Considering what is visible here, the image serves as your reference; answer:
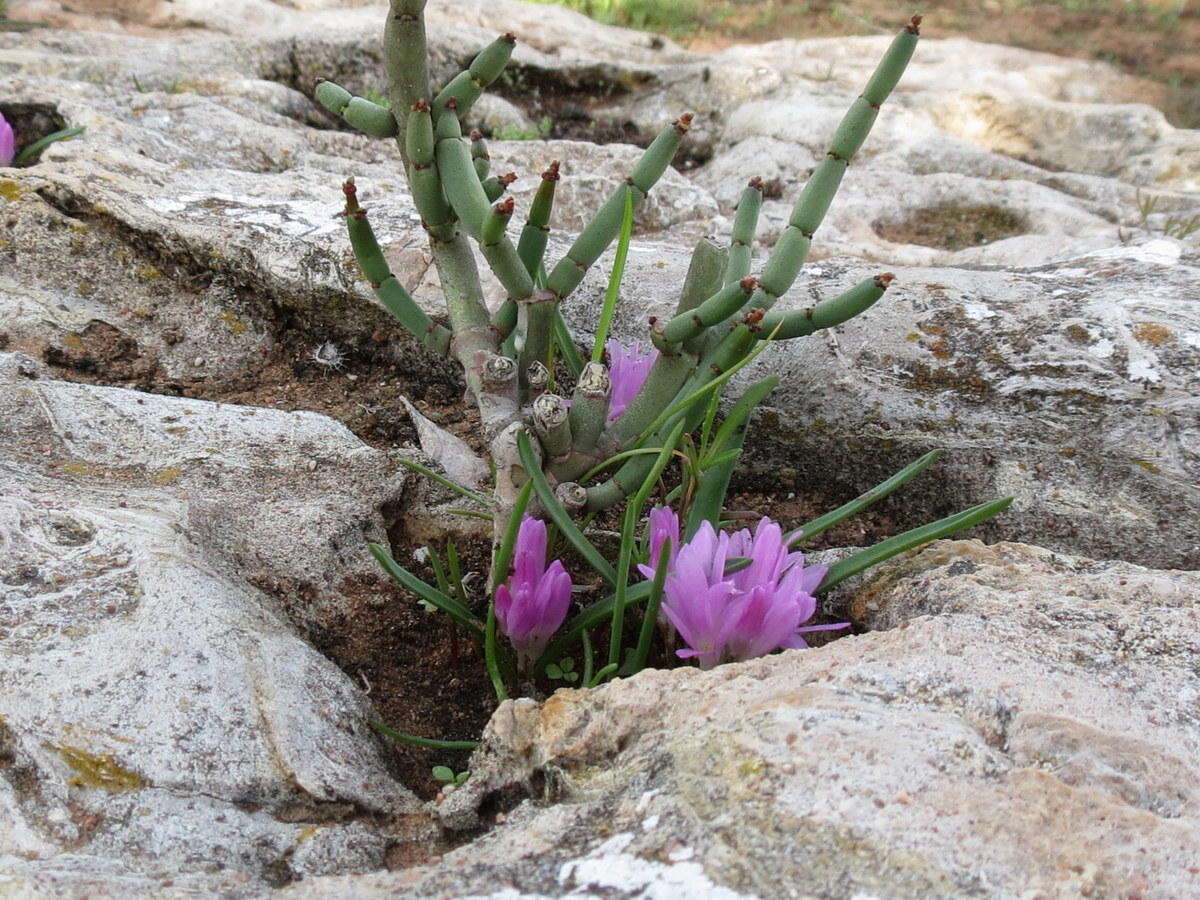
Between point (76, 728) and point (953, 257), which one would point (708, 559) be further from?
point (953, 257)

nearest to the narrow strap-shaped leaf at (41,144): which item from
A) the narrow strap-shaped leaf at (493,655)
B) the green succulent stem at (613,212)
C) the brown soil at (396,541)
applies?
the brown soil at (396,541)

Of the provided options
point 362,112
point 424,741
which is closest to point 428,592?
point 424,741

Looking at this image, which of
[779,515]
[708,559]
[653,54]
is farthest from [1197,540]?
[653,54]

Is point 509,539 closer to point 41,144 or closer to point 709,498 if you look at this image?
point 709,498

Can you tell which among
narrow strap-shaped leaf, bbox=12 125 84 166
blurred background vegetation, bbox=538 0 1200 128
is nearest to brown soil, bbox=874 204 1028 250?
narrow strap-shaped leaf, bbox=12 125 84 166

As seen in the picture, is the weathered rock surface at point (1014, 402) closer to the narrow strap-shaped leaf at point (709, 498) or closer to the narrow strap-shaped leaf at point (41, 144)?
the narrow strap-shaped leaf at point (709, 498)
